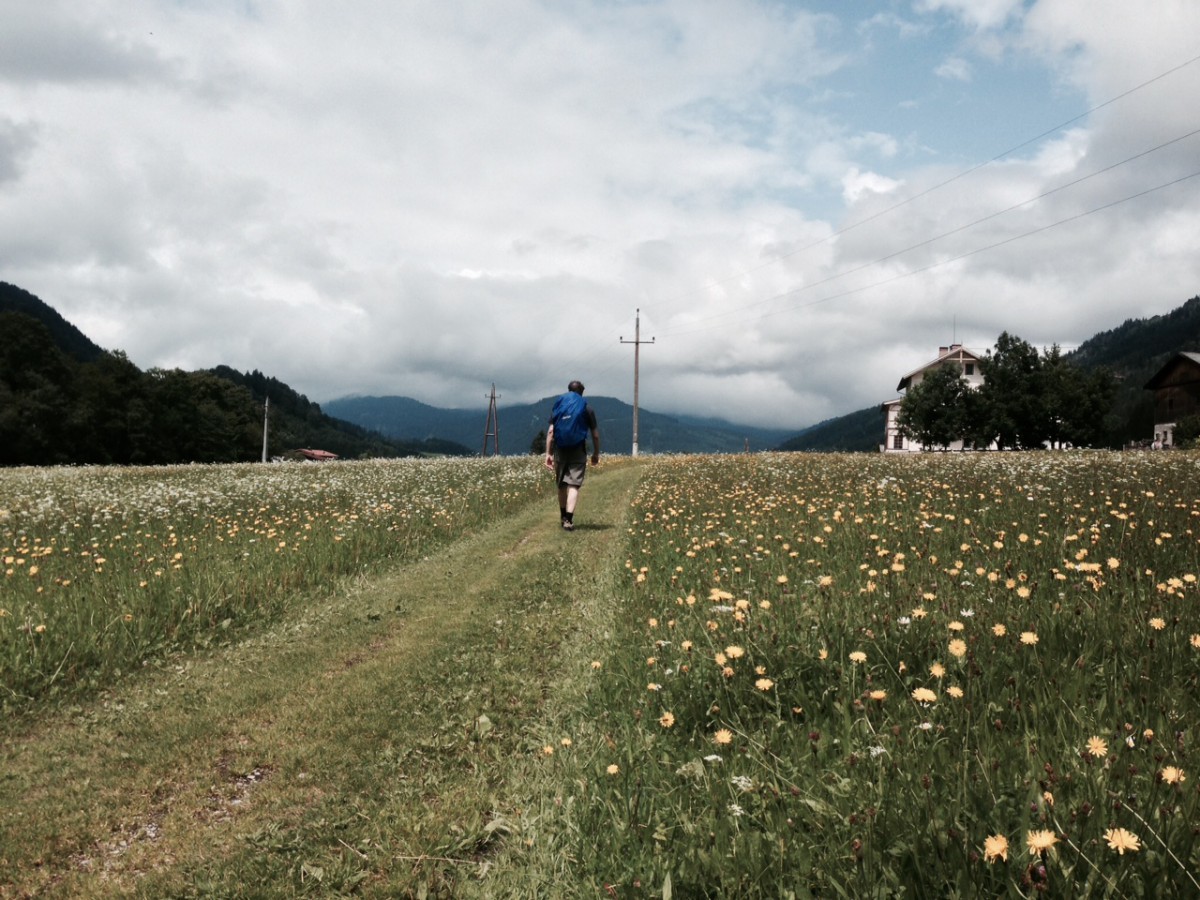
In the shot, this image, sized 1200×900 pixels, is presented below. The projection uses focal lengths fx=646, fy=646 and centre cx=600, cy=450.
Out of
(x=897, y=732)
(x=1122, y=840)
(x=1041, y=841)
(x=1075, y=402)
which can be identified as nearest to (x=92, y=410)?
(x=897, y=732)

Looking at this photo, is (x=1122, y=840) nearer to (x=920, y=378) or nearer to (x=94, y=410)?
(x=94, y=410)

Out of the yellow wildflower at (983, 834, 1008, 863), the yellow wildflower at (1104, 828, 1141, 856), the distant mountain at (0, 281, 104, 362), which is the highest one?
the distant mountain at (0, 281, 104, 362)

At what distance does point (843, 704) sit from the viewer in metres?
3.68

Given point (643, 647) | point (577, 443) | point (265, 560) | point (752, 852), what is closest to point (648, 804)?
point (752, 852)

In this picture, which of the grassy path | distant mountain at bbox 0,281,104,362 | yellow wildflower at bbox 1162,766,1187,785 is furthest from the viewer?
distant mountain at bbox 0,281,104,362

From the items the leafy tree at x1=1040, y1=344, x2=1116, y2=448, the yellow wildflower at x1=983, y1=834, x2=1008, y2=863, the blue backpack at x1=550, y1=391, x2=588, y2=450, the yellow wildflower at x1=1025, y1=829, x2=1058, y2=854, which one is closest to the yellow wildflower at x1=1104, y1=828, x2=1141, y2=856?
the yellow wildflower at x1=1025, y1=829, x2=1058, y2=854

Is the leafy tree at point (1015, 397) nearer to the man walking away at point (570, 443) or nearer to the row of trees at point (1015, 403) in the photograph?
the row of trees at point (1015, 403)

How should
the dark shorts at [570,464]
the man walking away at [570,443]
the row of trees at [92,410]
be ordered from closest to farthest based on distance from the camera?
the man walking away at [570,443], the dark shorts at [570,464], the row of trees at [92,410]

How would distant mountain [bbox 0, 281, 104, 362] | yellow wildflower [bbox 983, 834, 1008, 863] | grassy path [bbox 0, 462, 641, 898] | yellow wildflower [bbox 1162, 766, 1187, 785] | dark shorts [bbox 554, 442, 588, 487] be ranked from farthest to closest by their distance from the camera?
distant mountain [bbox 0, 281, 104, 362]
dark shorts [bbox 554, 442, 588, 487]
grassy path [bbox 0, 462, 641, 898]
yellow wildflower [bbox 1162, 766, 1187, 785]
yellow wildflower [bbox 983, 834, 1008, 863]

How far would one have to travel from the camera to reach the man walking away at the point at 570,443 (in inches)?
568

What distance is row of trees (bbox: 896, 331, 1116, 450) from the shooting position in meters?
78.7

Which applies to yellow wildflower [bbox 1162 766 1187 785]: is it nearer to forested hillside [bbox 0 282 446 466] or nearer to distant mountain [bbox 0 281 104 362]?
forested hillside [bbox 0 282 446 466]

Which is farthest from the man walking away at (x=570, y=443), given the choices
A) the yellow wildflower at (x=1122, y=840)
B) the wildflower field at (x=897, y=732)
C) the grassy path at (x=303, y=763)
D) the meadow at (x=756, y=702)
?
the yellow wildflower at (x=1122, y=840)

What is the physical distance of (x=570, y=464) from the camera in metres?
14.8
